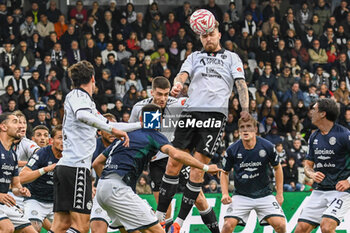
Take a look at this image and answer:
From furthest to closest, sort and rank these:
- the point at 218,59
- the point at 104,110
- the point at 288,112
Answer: the point at 288,112, the point at 104,110, the point at 218,59

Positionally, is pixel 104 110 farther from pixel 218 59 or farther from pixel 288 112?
pixel 218 59

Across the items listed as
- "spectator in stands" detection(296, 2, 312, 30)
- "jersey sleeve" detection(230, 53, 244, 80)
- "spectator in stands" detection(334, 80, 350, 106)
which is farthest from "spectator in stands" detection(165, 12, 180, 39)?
"jersey sleeve" detection(230, 53, 244, 80)

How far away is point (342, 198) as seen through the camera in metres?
12.2

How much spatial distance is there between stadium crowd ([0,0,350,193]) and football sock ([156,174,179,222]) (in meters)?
8.42

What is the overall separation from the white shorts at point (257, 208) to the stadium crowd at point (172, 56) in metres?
7.25

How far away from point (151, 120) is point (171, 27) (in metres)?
17.7

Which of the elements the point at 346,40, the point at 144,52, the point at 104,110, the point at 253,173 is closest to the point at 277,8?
the point at 346,40

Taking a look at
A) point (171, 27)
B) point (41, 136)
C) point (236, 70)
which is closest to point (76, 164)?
point (236, 70)

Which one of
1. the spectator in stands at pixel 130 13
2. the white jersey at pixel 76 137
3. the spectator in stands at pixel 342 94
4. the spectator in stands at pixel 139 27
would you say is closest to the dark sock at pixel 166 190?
the white jersey at pixel 76 137

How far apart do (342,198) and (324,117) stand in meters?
1.42

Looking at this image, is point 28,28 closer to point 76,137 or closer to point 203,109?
point 203,109

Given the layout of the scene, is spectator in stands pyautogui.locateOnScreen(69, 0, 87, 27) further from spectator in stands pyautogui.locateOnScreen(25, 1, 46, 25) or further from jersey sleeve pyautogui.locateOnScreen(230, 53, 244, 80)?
jersey sleeve pyautogui.locateOnScreen(230, 53, 244, 80)

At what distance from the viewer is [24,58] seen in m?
25.1

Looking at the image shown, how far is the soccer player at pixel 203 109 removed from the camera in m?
12.0
